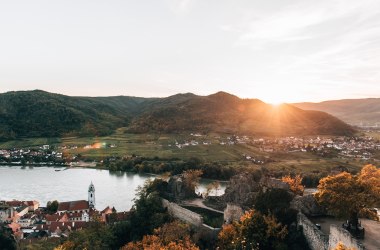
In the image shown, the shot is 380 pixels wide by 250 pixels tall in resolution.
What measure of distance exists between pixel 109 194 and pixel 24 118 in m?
115

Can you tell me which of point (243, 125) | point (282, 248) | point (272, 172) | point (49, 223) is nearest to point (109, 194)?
point (49, 223)

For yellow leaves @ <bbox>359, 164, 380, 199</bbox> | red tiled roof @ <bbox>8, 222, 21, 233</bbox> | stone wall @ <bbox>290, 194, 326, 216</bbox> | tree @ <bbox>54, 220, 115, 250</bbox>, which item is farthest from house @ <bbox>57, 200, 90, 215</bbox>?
yellow leaves @ <bbox>359, 164, 380, 199</bbox>

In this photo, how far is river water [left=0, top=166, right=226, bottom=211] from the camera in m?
70.2

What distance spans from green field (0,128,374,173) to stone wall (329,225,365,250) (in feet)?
197

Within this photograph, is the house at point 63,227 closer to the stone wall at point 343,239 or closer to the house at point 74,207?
the house at point 74,207

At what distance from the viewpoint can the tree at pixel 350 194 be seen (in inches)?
913

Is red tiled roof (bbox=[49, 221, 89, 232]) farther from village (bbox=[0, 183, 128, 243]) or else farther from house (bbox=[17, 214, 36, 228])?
house (bbox=[17, 214, 36, 228])

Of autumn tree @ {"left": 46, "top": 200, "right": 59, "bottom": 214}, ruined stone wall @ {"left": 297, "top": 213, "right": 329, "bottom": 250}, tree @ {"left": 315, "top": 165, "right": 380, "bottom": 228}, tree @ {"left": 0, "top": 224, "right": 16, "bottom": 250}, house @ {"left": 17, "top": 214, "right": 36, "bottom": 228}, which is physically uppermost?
tree @ {"left": 315, "top": 165, "right": 380, "bottom": 228}

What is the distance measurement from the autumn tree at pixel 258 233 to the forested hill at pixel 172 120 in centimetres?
12562

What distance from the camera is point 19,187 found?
82438mm

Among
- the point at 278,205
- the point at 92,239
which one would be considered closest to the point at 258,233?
the point at 278,205

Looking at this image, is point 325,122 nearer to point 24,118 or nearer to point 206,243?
point 24,118

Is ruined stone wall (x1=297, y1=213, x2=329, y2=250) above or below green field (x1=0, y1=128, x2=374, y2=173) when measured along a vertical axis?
above

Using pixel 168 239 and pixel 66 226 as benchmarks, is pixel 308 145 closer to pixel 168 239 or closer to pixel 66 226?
pixel 66 226
